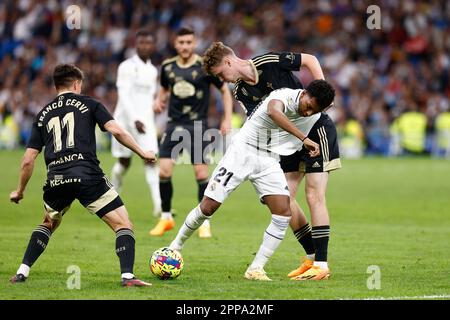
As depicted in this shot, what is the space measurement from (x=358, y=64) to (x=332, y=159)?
23270mm

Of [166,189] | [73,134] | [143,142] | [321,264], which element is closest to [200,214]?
[321,264]

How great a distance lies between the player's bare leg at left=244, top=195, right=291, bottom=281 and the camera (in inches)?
364

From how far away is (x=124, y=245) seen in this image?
8.62 m

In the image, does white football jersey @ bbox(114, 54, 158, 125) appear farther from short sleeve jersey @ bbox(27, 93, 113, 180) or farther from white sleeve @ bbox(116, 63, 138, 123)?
short sleeve jersey @ bbox(27, 93, 113, 180)

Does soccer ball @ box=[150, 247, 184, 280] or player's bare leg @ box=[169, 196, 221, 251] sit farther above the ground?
player's bare leg @ box=[169, 196, 221, 251]

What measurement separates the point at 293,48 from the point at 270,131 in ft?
76.7

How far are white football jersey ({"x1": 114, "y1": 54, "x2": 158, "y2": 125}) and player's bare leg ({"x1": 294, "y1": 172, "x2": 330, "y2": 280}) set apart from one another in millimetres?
5804

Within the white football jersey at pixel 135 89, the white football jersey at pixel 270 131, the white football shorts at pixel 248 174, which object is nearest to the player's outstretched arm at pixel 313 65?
the white football jersey at pixel 270 131

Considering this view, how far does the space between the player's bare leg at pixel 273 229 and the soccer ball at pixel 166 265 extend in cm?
70

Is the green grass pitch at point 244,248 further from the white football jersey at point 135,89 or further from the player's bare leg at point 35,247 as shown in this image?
the white football jersey at point 135,89

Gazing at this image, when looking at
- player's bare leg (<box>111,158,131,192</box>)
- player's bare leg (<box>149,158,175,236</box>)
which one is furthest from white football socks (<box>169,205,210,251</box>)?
player's bare leg (<box>111,158,131,192</box>)

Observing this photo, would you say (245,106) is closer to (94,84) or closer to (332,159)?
(332,159)
